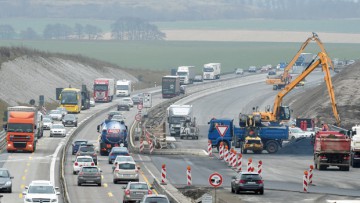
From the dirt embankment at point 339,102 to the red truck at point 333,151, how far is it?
32105 mm

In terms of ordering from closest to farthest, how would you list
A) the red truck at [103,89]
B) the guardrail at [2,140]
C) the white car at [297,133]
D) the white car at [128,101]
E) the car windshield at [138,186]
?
the car windshield at [138,186], the guardrail at [2,140], the white car at [297,133], the white car at [128,101], the red truck at [103,89]

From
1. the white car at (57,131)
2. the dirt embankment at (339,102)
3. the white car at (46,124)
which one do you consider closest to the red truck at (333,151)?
the dirt embankment at (339,102)

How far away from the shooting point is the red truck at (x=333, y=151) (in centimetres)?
7569

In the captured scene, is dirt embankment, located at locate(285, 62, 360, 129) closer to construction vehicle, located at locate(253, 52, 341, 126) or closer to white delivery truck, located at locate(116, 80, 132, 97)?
construction vehicle, located at locate(253, 52, 341, 126)

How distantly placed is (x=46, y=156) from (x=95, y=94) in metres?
76.8

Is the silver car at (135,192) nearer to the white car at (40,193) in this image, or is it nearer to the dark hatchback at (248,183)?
the white car at (40,193)

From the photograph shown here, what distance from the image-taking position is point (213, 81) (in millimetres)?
197250

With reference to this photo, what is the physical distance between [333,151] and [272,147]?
1781 centimetres

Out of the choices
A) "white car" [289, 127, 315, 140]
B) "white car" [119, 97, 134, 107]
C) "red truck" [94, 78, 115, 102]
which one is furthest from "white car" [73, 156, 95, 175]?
"red truck" [94, 78, 115, 102]

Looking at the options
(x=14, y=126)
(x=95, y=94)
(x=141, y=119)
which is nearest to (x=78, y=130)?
(x=141, y=119)

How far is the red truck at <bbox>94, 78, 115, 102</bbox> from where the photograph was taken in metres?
158

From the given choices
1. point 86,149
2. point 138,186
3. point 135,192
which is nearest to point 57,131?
point 86,149

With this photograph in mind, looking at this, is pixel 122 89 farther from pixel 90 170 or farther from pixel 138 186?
pixel 138 186

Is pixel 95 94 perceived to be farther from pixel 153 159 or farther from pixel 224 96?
pixel 153 159
